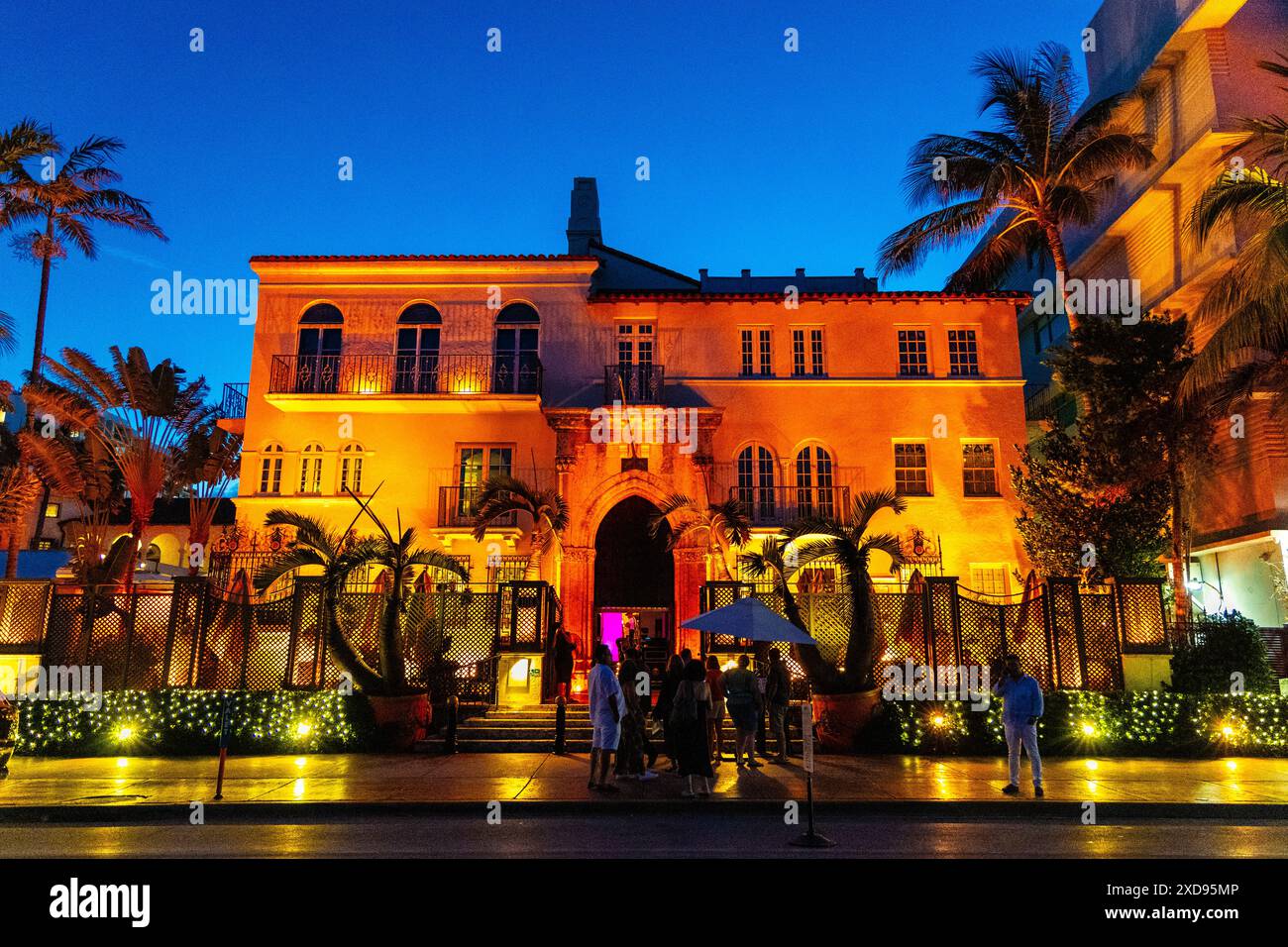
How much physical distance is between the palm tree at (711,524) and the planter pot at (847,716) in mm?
5559

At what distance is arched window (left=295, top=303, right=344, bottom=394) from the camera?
22.6 meters

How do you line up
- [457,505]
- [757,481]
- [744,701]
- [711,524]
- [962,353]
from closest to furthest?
[744,701]
[711,524]
[457,505]
[757,481]
[962,353]

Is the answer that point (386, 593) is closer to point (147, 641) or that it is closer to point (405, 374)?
point (147, 641)

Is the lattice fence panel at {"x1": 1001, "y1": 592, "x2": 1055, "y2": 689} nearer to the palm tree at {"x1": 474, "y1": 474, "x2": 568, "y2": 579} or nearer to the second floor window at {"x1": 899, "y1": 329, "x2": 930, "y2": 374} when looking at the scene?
the second floor window at {"x1": 899, "y1": 329, "x2": 930, "y2": 374}

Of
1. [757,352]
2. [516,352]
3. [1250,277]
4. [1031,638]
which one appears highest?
[757,352]

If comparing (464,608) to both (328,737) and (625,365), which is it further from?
(625,365)

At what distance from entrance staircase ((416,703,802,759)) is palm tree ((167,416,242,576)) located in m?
10.4

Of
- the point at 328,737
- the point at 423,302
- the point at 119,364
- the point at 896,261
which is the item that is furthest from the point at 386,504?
the point at 896,261

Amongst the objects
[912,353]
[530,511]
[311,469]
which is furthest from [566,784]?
[912,353]

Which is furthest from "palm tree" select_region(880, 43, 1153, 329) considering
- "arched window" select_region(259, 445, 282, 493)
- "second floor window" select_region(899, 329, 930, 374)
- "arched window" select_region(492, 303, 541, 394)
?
"arched window" select_region(259, 445, 282, 493)

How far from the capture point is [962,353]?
23.2 meters

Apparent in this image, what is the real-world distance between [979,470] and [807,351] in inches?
221

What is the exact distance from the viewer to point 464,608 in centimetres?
1619

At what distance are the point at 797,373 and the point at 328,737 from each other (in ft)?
49.3
